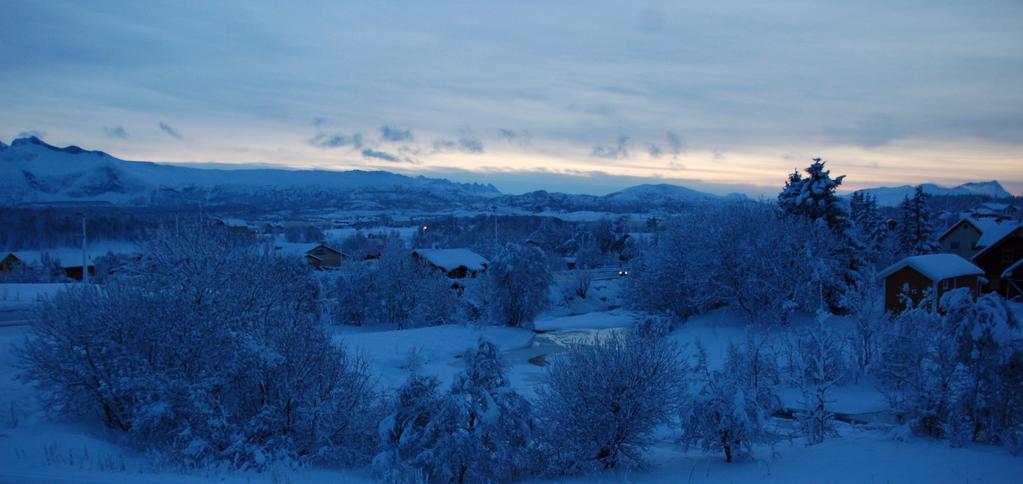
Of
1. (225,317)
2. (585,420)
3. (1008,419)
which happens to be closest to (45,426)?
(225,317)

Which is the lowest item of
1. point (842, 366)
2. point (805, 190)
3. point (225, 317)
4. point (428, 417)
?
point (842, 366)

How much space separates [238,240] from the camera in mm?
18906

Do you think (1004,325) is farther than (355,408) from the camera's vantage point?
No

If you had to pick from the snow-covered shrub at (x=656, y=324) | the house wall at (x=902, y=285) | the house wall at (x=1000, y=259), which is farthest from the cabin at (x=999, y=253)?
the snow-covered shrub at (x=656, y=324)

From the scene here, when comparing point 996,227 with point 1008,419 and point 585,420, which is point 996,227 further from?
point 585,420

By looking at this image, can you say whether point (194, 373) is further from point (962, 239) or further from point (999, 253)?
point (962, 239)

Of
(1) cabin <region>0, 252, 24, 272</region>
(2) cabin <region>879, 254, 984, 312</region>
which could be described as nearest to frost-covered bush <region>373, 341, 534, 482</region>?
(2) cabin <region>879, 254, 984, 312</region>

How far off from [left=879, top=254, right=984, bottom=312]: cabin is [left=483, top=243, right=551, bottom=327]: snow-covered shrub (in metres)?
19.4

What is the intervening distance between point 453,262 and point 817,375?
44228mm

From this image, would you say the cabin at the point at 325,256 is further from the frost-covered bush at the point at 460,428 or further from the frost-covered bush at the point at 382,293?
the frost-covered bush at the point at 460,428

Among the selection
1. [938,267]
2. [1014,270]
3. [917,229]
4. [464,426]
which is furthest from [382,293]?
[917,229]

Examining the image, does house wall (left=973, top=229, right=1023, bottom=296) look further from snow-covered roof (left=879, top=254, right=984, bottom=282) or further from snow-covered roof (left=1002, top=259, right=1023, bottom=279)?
snow-covered roof (left=879, top=254, right=984, bottom=282)

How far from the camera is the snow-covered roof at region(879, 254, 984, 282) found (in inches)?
1296

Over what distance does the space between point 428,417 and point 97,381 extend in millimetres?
7405
